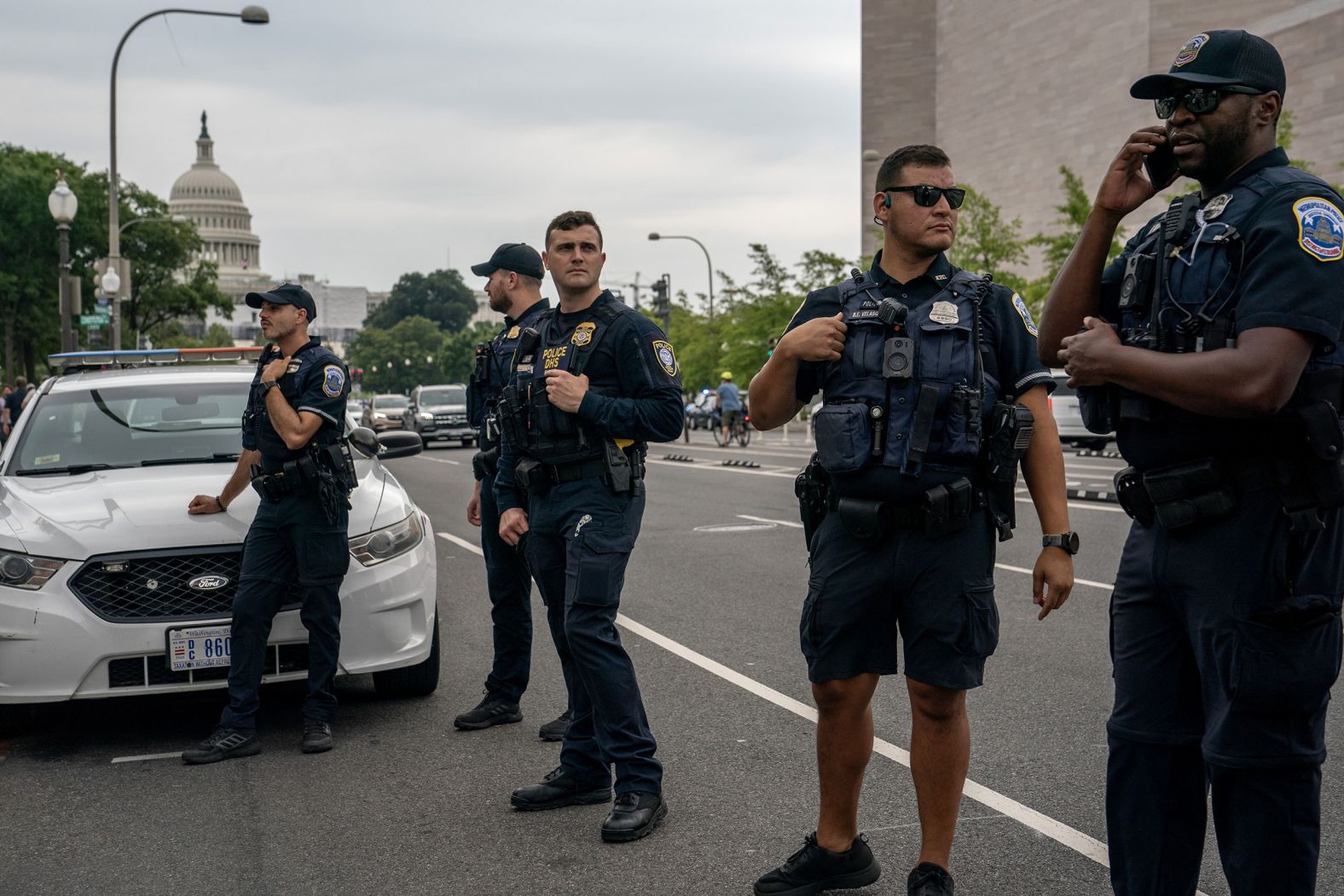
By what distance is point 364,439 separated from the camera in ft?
21.2

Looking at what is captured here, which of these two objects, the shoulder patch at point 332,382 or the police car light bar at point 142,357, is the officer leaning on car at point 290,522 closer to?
the shoulder patch at point 332,382

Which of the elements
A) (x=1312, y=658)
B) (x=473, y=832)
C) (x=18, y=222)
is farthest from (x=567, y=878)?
(x=18, y=222)

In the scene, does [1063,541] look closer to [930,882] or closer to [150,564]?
[930,882]

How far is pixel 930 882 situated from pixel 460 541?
10.3 m

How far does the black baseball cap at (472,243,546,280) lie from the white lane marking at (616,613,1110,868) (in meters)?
2.19

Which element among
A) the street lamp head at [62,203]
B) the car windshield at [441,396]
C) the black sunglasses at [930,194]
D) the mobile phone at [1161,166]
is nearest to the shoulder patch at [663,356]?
the black sunglasses at [930,194]

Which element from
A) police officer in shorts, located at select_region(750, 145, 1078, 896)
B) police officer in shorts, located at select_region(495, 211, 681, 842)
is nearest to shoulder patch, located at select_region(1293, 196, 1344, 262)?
police officer in shorts, located at select_region(750, 145, 1078, 896)

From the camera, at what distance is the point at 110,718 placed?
6.36 m

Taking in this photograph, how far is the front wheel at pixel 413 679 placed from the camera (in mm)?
6492

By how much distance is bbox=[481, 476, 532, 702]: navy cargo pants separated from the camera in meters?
6.05

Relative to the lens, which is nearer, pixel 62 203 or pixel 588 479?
pixel 588 479

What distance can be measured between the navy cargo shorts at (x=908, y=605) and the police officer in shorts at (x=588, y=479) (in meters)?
1.05

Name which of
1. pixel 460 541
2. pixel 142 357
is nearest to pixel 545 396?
pixel 142 357

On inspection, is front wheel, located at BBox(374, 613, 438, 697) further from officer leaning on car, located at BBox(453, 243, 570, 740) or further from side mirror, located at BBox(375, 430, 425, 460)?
side mirror, located at BBox(375, 430, 425, 460)
